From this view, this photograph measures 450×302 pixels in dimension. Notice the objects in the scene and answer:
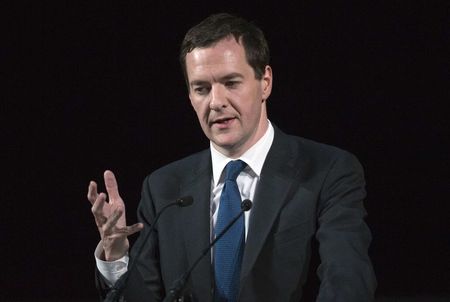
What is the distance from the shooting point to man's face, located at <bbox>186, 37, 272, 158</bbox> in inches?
83.0

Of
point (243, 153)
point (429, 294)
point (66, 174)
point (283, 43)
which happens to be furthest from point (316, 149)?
point (66, 174)

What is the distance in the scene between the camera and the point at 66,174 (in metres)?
3.17

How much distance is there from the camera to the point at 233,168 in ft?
7.12

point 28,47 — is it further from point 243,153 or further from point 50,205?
point 243,153

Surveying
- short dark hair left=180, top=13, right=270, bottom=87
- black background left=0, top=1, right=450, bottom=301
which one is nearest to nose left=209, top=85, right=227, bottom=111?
short dark hair left=180, top=13, right=270, bottom=87

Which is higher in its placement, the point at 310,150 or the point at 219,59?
the point at 219,59

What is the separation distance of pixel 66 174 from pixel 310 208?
142 cm

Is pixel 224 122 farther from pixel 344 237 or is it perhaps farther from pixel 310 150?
pixel 344 237

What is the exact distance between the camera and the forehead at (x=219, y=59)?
2107 mm

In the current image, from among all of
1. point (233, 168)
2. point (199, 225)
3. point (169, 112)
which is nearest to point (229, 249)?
point (199, 225)

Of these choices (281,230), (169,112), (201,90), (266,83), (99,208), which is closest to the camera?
(99,208)

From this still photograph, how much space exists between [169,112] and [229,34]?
3.28 feet

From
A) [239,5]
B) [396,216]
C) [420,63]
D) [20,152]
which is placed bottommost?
[396,216]

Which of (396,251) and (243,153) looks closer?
(243,153)
